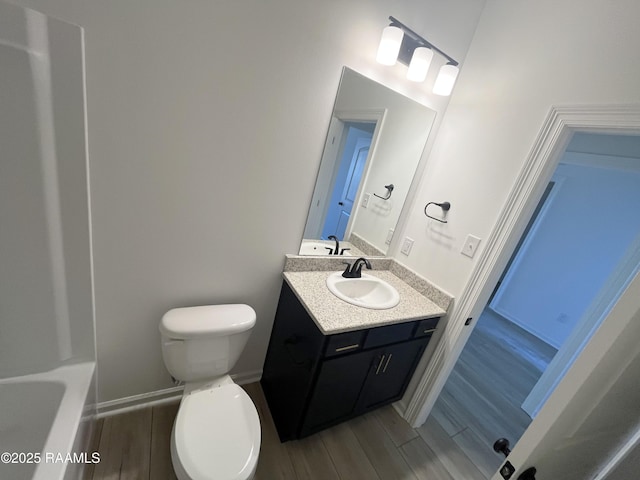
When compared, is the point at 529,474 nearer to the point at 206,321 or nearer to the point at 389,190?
the point at 206,321

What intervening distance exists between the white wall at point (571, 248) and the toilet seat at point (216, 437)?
11.6ft

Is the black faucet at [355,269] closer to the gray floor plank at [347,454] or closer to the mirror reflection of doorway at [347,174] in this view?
the mirror reflection of doorway at [347,174]

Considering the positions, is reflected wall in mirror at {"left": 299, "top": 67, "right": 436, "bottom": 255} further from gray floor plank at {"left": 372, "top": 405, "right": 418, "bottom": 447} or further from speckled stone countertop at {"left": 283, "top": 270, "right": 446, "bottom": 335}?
gray floor plank at {"left": 372, "top": 405, "right": 418, "bottom": 447}

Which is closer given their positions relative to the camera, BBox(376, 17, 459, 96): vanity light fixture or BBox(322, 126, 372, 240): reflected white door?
BBox(376, 17, 459, 96): vanity light fixture

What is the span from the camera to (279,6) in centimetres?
104

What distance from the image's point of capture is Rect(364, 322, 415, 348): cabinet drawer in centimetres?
132

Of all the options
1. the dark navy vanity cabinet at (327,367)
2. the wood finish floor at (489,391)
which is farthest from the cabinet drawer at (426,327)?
the wood finish floor at (489,391)

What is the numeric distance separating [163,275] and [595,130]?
2.01m

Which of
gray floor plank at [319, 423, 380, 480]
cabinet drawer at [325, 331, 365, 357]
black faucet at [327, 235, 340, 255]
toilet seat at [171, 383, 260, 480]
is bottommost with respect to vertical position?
gray floor plank at [319, 423, 380, 480]

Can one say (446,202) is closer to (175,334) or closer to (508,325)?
(175,334)

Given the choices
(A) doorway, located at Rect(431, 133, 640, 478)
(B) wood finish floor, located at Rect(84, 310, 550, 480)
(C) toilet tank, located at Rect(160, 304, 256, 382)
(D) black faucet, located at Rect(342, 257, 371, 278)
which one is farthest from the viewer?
(A) doorway, located at Rect(431, 133, 640, 478)

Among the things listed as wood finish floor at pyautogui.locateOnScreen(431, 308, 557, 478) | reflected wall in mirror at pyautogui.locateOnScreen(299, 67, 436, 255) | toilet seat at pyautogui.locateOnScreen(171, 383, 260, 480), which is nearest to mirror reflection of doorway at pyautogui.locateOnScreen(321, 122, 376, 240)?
reflected wall in mirror at pyautogui.locateOnScreen(299, 67, 436, 255)

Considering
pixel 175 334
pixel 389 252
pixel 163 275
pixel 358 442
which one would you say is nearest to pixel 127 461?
pixel 175 334

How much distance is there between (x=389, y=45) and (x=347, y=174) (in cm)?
64
